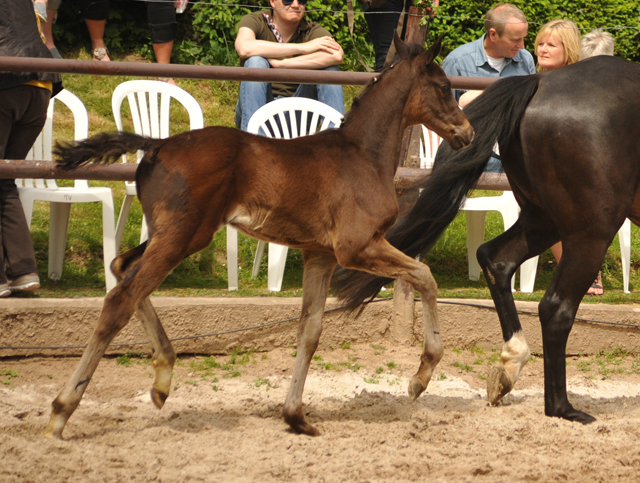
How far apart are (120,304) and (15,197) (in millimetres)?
2376

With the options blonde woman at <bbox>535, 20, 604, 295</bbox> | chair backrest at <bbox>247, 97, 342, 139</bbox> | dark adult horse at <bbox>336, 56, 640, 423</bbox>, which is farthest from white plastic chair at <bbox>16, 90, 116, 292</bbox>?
→ blonde woman at <bbox>535, 20, 604, 295</bbox>

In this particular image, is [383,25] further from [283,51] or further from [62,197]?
[62,197]

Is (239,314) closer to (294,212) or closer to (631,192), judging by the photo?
(294,212)

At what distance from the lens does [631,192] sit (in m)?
3.65

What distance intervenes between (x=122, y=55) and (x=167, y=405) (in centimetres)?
663

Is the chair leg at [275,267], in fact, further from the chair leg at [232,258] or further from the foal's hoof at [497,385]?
the foal's hoof at [497,385]

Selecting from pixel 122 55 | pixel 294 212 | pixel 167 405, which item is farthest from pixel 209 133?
pixel 122 55

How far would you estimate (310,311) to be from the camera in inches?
146

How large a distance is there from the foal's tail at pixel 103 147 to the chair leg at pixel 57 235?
273 cm

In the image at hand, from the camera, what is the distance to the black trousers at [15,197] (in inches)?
194

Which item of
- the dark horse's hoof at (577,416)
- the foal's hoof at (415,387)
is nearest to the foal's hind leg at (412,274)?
the foal's hoof at (415,387)

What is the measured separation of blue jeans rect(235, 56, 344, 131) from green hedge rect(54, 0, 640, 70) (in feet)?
9.42

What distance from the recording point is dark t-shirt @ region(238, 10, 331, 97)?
6.46m

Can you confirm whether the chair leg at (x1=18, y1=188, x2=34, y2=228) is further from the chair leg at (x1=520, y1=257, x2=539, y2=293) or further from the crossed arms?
the chair leg at (x1=520, y1=257, x2=539, y2=293)
